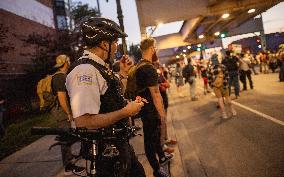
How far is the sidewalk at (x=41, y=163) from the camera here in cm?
535

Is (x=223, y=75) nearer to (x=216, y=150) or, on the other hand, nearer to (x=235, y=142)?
(x=235, y=142)

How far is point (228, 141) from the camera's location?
6285mm

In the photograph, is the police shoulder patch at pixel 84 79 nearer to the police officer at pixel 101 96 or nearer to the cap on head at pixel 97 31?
the police officer at pixel 101 96

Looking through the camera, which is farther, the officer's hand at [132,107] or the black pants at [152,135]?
the black pants at [152,135]

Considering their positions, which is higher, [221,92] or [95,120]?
[95,120]

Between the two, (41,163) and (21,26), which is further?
(21,26)

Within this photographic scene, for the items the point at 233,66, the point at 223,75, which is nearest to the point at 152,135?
the point at 223,75

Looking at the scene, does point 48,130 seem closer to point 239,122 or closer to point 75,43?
point 239,122

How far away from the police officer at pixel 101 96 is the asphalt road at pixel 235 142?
2576mm

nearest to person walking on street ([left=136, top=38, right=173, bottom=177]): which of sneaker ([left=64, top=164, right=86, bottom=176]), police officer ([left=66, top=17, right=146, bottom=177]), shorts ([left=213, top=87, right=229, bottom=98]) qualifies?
sneaker ([left=64, top=164, right=86, bottom=176])

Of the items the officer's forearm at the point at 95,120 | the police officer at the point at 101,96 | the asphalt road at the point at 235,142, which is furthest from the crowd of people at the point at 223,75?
the officer's forearm at the point at 95,120

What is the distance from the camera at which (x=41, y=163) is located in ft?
20.8

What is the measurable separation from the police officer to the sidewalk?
8.48ft

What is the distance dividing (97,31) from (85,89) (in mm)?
588
